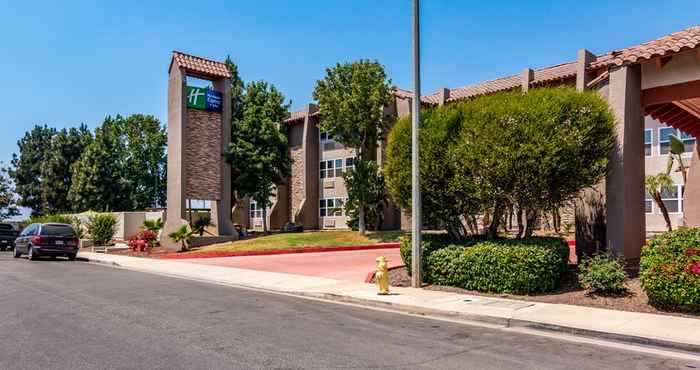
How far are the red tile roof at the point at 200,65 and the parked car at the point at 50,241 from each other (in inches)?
442

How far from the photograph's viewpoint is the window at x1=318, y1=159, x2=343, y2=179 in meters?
42.0

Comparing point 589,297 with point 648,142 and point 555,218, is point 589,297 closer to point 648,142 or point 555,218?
point 555,218

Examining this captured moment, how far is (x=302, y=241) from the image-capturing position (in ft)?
96.2

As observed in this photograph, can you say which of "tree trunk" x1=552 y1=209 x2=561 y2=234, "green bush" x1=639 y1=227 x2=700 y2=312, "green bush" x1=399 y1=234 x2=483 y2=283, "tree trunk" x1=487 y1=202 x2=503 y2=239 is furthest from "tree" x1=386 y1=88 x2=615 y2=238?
"green bush" x1=639 y1=227 x2=700 y2=312

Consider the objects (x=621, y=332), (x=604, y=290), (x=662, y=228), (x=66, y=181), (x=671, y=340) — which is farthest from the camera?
(x=66, y=181)

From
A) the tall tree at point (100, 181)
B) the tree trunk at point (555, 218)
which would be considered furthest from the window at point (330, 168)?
the tall tree at point (100, 181)

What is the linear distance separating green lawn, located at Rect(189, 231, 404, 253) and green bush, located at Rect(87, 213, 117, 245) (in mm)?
8902

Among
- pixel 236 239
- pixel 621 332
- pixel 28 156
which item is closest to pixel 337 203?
pixel 236 239

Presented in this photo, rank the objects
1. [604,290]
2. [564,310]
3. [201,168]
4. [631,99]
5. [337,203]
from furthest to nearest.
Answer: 1. [337,203]
2. [201,168]
3. [631,99]
4. [604,290]
5. [564,310]

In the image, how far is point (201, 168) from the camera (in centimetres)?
3180

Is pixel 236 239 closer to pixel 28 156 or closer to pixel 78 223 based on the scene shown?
pixel 78 223

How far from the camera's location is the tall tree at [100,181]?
5253 centimetres

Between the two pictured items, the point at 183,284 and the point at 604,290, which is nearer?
the point at 604,290

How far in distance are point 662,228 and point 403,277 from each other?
21.1 metres
